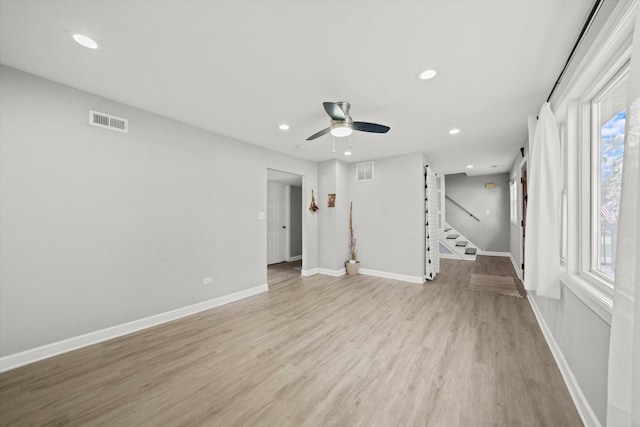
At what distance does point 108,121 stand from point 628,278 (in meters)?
4.02

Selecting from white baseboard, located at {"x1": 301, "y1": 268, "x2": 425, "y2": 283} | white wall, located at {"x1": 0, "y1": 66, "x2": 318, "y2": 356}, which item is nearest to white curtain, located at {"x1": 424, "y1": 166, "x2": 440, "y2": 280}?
white baseboard, located at {"x1": 301, "y1": 268, "x2": 425, "y2": 283}

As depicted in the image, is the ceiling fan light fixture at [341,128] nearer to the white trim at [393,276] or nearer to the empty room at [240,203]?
the empty room at [240,203]

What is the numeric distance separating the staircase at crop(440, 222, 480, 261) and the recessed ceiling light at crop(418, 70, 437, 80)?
21.0 feet

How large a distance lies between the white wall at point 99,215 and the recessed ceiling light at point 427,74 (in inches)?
112

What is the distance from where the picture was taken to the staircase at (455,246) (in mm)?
7135

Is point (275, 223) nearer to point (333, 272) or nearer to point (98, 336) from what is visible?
point (333, 272)

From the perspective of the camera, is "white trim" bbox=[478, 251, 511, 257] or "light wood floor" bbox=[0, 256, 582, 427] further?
"white trim" bbox=[478, 251, 511, 257]

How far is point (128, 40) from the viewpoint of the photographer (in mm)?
1742

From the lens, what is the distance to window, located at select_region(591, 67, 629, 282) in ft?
4.99

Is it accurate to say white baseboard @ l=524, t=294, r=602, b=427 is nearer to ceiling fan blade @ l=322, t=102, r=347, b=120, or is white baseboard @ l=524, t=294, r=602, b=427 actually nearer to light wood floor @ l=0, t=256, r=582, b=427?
light wood floor @ l=0, t=256, r=582, b=427

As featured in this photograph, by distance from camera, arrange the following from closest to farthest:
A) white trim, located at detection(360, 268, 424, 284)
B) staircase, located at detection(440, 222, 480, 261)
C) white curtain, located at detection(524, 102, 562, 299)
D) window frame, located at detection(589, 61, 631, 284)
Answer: window frame, located at detection(589, 61, 631, 284) → white curtain, located at detection(524, 102, 562, 299) → white trim, located at detection(360, 268, 424, 284) → staircase, located at detection(440, 222, 480, 261)

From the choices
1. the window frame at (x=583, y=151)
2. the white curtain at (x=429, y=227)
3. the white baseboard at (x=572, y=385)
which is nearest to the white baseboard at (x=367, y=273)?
the white curtain at (x=429, y=227)

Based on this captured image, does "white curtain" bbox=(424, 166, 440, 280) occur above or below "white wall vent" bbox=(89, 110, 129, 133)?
below

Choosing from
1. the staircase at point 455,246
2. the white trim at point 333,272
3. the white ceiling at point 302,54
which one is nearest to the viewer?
the white ceiling at point 302,54
